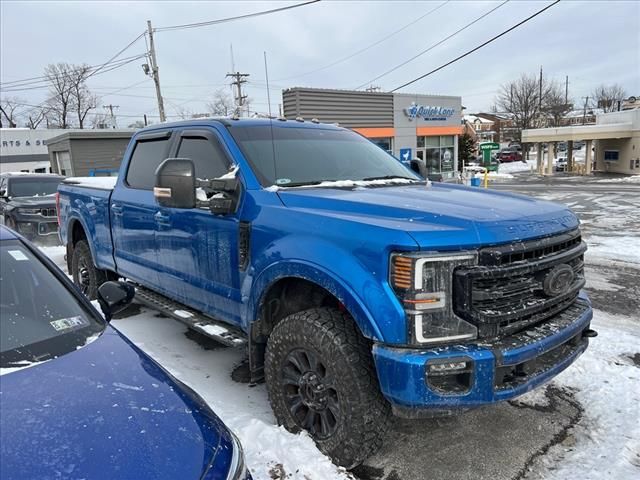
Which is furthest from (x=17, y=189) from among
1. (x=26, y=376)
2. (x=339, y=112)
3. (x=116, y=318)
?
(x=339, y=112)

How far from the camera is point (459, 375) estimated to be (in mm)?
2537

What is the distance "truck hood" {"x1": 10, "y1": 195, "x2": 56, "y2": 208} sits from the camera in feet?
34.9

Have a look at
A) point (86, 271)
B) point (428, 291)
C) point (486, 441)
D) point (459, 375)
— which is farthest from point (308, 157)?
point (86, 271)

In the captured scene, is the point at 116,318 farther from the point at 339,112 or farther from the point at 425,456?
the point at 339,112

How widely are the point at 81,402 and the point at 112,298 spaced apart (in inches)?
42.4

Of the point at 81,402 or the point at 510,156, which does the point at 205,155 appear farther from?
the point at 510,156

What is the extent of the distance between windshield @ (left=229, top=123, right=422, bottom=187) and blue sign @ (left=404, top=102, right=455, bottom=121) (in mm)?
27252

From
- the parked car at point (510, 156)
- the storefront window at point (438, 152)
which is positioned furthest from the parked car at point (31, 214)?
the parked car at point (510, 156)

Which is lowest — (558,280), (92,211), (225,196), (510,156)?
(510,156)

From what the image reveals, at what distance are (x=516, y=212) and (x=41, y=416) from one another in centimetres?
254

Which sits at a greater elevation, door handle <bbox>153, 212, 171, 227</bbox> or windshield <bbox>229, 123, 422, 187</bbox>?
windshield <bbox>229, 123, 422, 187</bbox>

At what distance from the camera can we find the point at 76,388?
1.93 metres

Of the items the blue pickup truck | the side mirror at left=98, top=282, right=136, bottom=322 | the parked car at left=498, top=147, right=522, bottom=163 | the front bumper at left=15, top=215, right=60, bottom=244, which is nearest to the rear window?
the front bumper at left=15, top=215, right=60, bottom=244

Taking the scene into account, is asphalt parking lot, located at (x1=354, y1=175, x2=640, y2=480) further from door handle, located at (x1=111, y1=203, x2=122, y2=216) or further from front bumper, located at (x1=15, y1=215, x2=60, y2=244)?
front bumper, located at (x1=15, y1=215, x2=60, y2=244)
